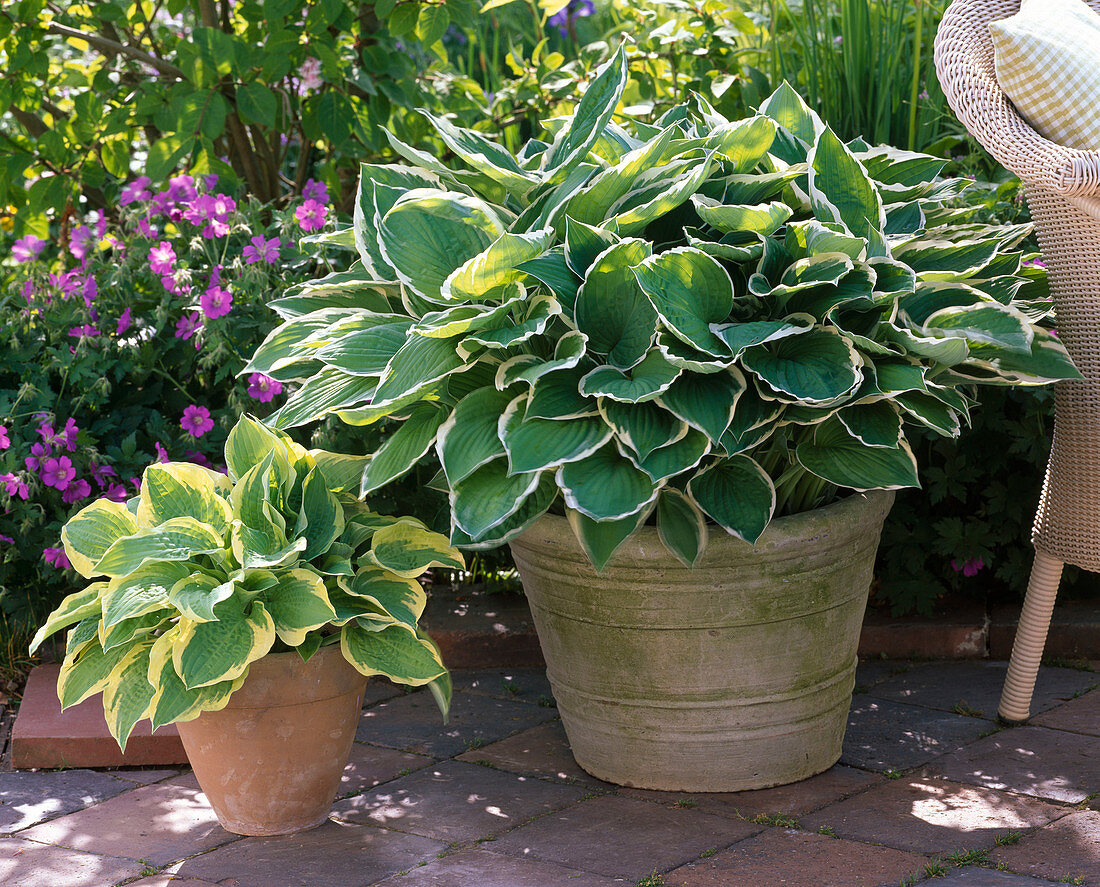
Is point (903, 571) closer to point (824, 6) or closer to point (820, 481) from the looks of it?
point (820, 481)

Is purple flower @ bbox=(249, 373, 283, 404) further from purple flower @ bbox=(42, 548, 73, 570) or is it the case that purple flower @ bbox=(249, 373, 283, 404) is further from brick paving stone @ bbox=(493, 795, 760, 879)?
brick paving stone @ bbox=(493, 795, 760, 879)

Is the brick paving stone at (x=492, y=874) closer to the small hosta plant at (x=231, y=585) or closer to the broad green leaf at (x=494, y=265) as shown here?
the small hosta plant at (x=231, y=585)

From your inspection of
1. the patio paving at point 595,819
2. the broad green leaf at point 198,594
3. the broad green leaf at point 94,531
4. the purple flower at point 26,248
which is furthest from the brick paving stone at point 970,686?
the purple flower at point 26,248

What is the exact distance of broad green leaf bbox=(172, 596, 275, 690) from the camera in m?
1.68

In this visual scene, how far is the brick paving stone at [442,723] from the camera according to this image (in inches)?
89.0

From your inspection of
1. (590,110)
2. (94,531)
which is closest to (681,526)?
(590,110)

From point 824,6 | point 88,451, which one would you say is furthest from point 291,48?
point 824,6

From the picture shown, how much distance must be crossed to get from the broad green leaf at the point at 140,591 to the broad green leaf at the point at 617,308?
0.70m

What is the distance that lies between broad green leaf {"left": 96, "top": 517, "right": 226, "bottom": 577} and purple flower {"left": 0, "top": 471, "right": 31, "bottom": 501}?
0.78 m

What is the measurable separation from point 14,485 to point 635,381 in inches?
56.2

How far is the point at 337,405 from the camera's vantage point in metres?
1.87

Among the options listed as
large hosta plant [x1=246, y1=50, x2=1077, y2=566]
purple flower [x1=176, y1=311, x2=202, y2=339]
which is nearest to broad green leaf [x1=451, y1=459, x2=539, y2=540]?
large hosta plant [x1=246, y1=50, x2=1077, y2=566]

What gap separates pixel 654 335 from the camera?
170 centimetres

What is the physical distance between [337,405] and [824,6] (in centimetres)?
188
